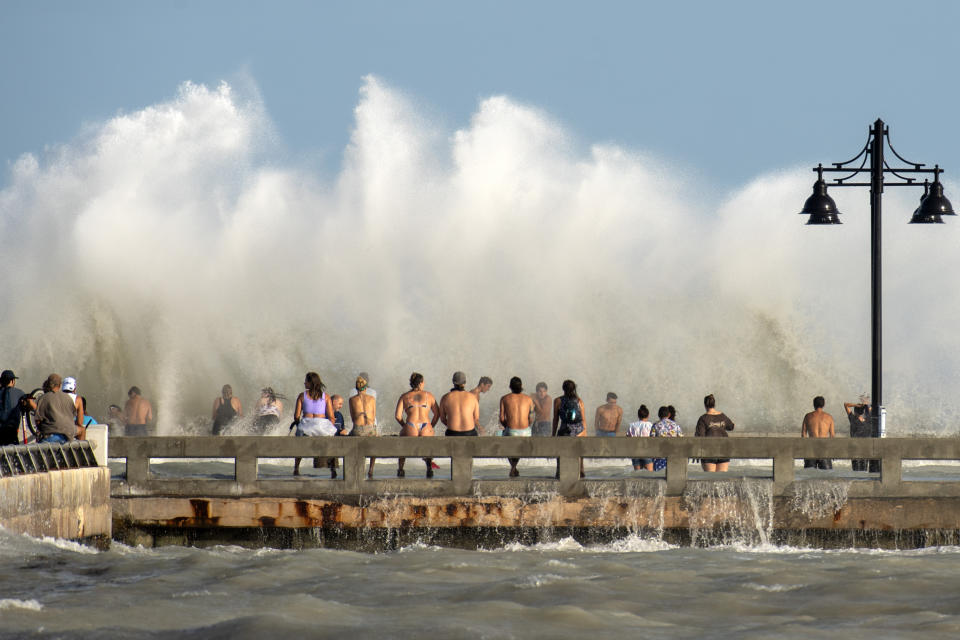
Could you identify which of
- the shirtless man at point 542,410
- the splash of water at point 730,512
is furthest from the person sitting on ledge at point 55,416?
the shirtless man at point 542,410

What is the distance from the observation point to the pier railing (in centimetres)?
1548

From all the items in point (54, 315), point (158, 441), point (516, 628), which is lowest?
point (516, 628)

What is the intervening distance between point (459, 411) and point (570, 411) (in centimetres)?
134

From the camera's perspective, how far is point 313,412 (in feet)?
56.0

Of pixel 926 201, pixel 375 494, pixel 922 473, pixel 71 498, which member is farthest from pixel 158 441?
pixel 922 473

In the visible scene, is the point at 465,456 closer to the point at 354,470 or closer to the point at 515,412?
the point at 354,470

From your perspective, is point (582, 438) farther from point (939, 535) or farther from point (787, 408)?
point (787, 408)

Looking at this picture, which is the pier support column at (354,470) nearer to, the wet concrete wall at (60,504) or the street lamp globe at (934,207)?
the wet concrete wall at (60,504)

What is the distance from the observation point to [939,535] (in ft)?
50.0

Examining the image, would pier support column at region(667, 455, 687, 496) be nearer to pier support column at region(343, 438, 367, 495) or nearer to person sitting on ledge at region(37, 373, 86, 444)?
pier support column at region(343, 438, 367, 495)

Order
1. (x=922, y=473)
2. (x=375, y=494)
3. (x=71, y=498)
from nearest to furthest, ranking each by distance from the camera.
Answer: (x=71, y=498) < (x=375, y=494) < (x=922, y=473)

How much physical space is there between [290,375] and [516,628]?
30.9 meters

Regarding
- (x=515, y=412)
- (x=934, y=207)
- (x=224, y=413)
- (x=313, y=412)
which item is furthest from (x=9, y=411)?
(x=934, y=207)

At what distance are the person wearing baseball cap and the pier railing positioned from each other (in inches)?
50.4
